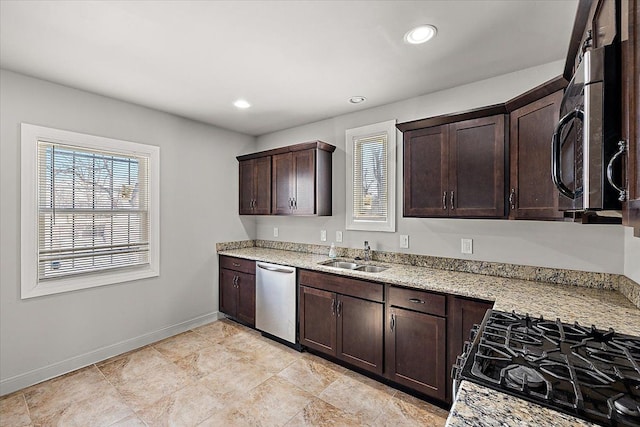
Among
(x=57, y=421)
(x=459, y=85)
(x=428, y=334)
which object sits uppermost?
(x=459, y=85)

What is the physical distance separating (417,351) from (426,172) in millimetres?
1461

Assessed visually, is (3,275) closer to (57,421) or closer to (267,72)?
(57,421)

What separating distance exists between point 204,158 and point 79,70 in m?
1.63

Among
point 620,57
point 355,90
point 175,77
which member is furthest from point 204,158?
point 620,57

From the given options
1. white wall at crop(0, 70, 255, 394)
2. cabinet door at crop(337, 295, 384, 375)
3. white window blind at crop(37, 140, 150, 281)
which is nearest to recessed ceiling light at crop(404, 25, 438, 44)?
cabinet door at crop(337, 295, 384, 375)

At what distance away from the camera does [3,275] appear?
8.08 ft

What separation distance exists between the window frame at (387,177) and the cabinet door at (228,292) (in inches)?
66.0

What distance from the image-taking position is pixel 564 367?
38.4 inches

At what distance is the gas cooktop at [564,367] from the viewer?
2.53ft

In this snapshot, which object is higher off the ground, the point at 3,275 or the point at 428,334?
the point at 3,275

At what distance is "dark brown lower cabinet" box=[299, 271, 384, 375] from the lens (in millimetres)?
2574

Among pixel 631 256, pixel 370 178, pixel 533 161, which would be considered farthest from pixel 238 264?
pixel 631 256

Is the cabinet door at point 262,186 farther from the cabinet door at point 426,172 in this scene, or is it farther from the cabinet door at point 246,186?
the cabinet door at point 426,172

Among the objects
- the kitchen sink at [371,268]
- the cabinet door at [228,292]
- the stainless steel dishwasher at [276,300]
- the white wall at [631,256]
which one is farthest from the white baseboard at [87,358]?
the white wall at [631,256]
